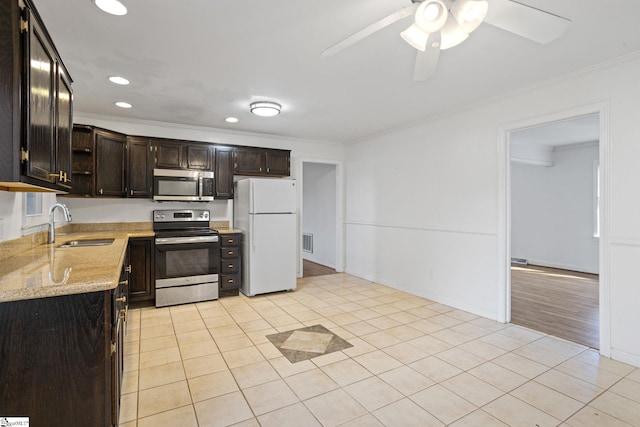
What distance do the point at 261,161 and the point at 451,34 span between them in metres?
3.76

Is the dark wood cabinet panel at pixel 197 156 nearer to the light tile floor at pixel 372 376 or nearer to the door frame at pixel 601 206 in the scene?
the light tile floor at pixel 372 376

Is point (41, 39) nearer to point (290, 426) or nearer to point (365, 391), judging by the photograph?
point (290, 426)

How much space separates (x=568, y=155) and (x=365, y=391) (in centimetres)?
666

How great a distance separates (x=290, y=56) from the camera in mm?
2621

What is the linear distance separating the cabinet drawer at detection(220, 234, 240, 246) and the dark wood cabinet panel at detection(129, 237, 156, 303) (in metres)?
0.86

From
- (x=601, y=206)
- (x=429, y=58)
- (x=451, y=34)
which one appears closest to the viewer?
(x=451, y=34)

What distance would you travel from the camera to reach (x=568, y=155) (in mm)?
6449

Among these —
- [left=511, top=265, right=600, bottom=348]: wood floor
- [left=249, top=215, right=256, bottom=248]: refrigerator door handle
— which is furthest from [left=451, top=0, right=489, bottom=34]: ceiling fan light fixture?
[left=249, top=215, right=256, bottom=248]: refrigerator door handle

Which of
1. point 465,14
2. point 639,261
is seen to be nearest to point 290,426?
point 465,14

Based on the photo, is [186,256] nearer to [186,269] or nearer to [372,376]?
[186,269]

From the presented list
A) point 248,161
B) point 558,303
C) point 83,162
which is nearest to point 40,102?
point 83,162

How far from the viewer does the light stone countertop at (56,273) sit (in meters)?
1.33

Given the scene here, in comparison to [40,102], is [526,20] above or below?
above

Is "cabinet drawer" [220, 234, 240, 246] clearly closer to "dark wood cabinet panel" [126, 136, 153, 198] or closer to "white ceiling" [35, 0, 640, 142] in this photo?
"dark wood cabinet panel" [126, 136, 153, 198]
